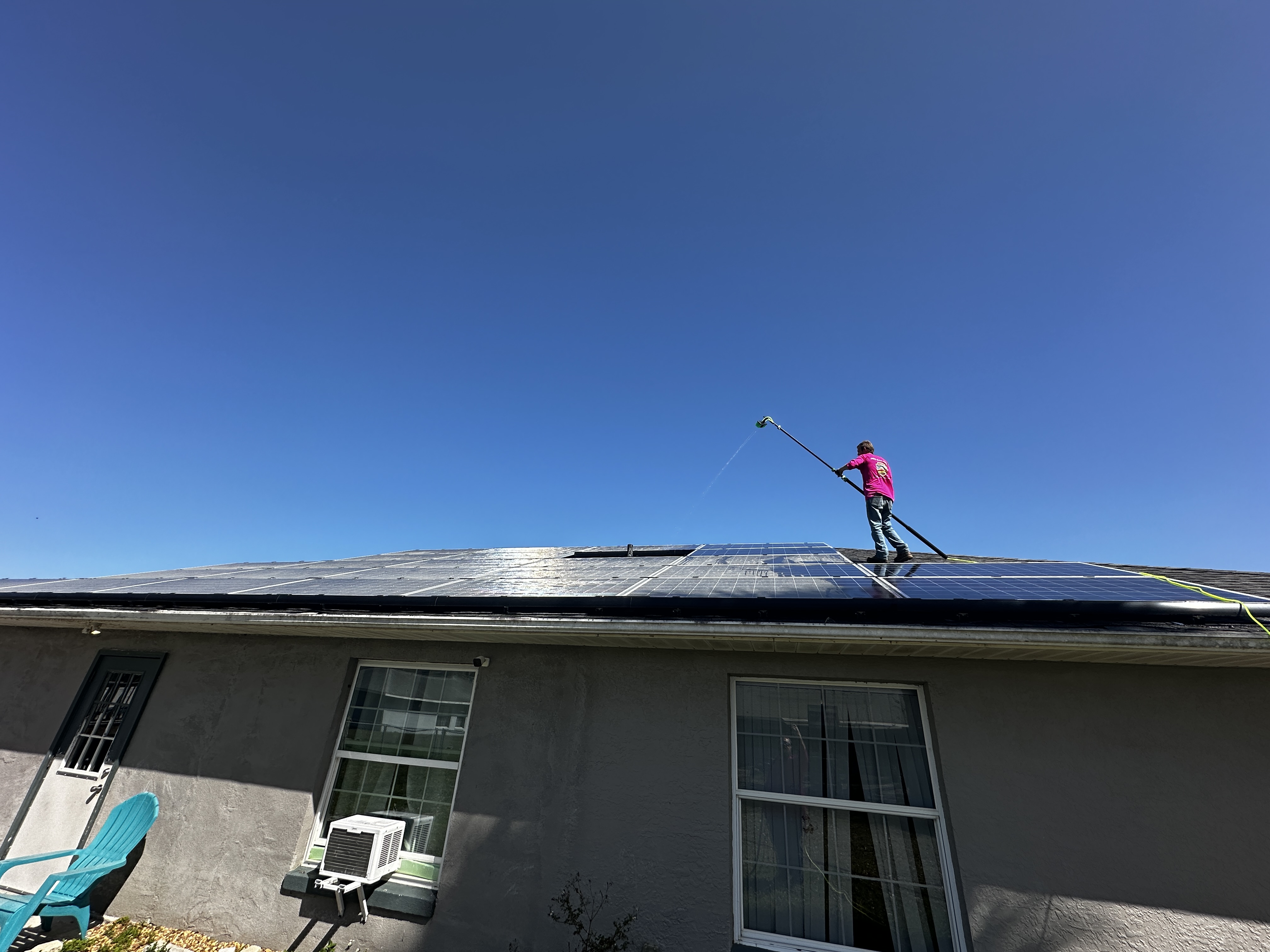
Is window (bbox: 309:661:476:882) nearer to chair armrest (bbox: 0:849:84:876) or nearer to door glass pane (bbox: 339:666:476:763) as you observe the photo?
door glass pane (bbox: 339:666:476:763)

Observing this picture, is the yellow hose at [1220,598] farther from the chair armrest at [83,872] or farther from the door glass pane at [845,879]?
the chair armrest at [83,872]

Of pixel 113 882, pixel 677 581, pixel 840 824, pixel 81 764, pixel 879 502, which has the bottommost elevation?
pixel 113 882

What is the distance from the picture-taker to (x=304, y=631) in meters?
4.80

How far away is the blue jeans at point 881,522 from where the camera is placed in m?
6.84

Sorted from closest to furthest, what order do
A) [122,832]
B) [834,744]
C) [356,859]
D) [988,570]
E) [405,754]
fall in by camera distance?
[834,744]
[356,859]
[405,754]
[122,832]
[988,570]

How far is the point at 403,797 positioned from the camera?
4.52 metres

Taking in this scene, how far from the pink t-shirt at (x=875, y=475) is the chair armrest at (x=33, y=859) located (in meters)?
9.24

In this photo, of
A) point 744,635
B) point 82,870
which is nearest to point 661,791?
point 744,635

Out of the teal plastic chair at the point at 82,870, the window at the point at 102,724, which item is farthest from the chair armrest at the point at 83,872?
the window at the point at 102,724

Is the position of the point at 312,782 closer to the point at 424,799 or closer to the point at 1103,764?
the point at 424,799

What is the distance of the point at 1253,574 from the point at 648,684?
712cm

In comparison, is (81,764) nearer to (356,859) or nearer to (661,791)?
(356,859)

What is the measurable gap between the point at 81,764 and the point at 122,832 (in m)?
1.28

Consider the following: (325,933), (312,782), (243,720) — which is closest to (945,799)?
(325,933)
